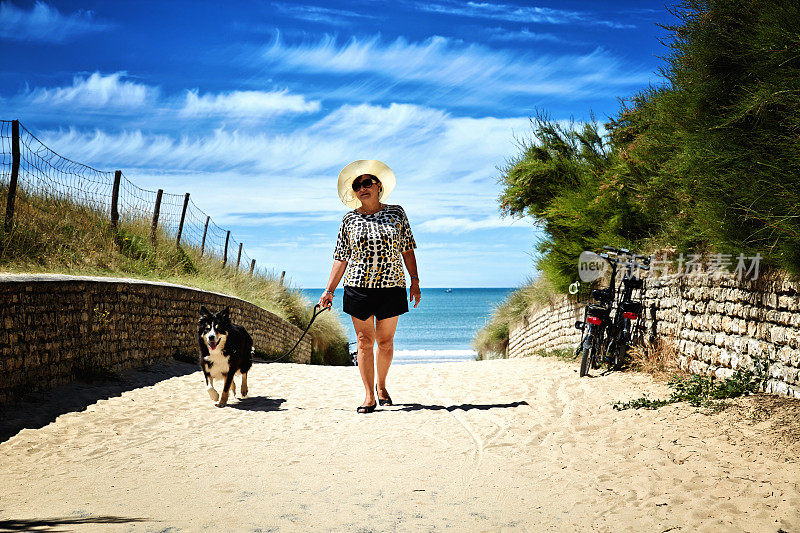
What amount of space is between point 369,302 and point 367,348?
1.58 feet

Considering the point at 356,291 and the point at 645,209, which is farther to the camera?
the point at 645,209

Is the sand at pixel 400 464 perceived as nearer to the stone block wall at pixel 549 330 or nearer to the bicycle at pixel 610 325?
the bicycle at pixel 610 325

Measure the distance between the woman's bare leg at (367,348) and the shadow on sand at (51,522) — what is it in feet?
9.31

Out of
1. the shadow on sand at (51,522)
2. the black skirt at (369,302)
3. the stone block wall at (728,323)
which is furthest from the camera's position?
the black skirt at (369,302)

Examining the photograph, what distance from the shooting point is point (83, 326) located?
747 cm

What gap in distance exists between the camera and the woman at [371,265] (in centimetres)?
589

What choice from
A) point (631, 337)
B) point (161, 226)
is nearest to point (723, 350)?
point (631, 337)

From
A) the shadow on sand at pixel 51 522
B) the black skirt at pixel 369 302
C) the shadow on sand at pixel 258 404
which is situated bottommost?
the shadow on sand at pixel 258 404

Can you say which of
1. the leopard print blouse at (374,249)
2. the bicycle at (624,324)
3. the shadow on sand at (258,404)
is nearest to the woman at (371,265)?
the leopard print blouse at (374,249)

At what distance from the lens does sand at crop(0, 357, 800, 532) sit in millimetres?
3428

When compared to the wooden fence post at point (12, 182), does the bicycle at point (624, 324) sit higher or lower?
lower

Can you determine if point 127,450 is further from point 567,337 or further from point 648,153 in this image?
point 567,337

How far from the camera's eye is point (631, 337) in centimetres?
883

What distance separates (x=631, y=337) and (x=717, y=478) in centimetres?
497
